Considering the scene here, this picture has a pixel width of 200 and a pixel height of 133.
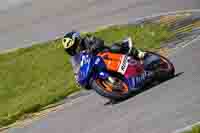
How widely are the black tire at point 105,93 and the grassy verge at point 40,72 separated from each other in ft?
9.38

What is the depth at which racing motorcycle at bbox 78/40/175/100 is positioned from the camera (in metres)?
12.8

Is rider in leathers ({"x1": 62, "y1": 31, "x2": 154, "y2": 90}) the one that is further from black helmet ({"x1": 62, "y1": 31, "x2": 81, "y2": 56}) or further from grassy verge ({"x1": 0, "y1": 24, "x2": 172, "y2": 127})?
grassy verge ({"x1": 0, "y1": 24, "x2": 172, "y2": 127})

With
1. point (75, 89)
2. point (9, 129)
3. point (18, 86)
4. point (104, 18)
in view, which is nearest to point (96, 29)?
point (104, 18)

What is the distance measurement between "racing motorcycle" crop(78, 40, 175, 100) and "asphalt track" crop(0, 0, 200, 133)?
27 cm

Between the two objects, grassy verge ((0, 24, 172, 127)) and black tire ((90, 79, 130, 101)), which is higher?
black tire ((90, 79, 130, 101))

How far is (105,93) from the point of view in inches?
497

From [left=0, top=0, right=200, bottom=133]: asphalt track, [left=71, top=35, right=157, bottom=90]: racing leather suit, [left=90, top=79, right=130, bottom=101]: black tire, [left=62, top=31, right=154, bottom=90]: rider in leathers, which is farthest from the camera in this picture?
[left=71, top=35, right=157, bottom=90]: racing leather suit

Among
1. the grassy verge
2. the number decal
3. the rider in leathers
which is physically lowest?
the grassy verge

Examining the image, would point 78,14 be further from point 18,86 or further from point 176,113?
point 176,113

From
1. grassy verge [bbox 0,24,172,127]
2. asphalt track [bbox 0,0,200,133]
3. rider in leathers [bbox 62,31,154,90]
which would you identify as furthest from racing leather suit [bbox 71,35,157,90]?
grassy verge [bbox 0,24,172,127]

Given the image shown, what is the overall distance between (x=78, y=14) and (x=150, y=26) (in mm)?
5040

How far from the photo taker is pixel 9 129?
14.5 metres

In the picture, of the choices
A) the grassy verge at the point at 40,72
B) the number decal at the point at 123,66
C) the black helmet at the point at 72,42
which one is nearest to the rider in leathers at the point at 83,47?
the black helmet at the point at 72,42

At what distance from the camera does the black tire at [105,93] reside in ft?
41.5
